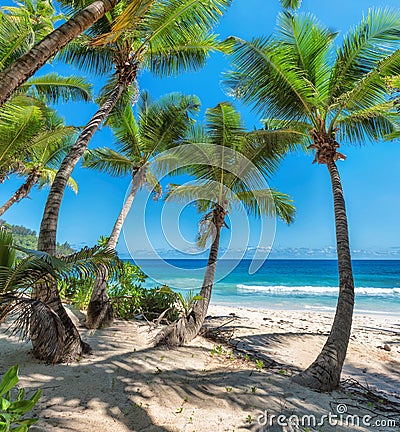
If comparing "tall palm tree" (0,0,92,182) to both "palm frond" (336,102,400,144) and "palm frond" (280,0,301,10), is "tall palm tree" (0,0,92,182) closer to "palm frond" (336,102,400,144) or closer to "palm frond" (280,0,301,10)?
"palm frond" (280,0,301,10)

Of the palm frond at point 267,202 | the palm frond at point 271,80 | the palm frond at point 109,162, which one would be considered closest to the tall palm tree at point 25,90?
the palm frond at point 109,162

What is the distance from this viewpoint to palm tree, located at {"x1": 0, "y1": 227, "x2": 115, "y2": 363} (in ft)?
9.83

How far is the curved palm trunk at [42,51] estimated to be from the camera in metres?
2.98

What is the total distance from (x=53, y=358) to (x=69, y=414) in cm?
141

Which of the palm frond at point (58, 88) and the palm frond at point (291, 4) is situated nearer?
the palm frond at point (291, 4)

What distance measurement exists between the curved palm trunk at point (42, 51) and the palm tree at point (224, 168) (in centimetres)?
458

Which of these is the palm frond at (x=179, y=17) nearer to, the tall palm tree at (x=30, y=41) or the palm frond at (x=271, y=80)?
the palm frond at (x=271, y=80)

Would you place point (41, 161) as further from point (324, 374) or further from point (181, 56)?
point (324, 374)

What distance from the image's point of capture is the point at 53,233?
4734mm

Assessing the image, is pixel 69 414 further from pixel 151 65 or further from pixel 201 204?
pixel 151 65

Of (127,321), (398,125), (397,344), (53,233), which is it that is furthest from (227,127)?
(397,344)

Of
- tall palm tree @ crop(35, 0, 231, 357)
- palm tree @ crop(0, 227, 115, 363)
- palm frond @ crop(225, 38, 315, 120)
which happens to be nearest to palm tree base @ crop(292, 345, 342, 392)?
palm tree @ crop(0, 227, 115, 363)

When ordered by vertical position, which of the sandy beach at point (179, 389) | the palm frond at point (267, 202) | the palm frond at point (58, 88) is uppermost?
the palm frond at point (58, 88)

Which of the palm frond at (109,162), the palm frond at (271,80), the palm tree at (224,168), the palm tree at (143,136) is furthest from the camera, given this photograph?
the palm frond at (109,162)
